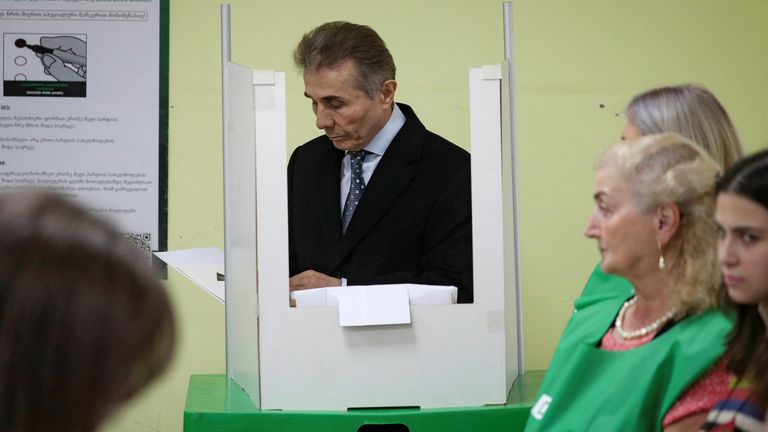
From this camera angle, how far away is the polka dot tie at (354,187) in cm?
260

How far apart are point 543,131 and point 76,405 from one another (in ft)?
9.52

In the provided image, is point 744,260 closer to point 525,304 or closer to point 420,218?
point 420,218

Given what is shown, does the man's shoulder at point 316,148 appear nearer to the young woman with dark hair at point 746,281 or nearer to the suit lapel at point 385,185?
the suit lapel at point 385,185

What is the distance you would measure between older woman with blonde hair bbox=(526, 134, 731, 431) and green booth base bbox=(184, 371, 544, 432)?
48cm

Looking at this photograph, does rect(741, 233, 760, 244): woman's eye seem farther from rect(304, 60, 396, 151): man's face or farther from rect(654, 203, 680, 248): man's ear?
rect(304, 60, 396, 151): man's face

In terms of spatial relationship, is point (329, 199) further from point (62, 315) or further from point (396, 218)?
point (62, 315)

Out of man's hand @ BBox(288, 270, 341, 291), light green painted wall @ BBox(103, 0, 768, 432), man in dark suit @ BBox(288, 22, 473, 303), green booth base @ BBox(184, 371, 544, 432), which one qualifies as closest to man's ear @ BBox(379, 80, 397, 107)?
man in dark suit @ BBox(288, 22, 473, 303)

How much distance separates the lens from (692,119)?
1626 mm

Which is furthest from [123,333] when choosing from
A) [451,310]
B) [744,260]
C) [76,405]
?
[451,310]

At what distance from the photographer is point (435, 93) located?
343 cm

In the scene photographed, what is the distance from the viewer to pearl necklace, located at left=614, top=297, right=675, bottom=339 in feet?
4.88

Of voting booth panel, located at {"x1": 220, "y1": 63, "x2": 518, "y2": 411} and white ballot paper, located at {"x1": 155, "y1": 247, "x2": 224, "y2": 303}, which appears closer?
voting booth panel, located at {"x1": 220, "y1": 63, "x2": 518, "y2": 411}

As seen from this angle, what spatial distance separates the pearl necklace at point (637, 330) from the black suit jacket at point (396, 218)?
76cm

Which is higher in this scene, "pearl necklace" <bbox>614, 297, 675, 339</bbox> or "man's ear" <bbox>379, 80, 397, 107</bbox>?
"man's ear" <bbox>379, 80, 397, 107</bbox>
